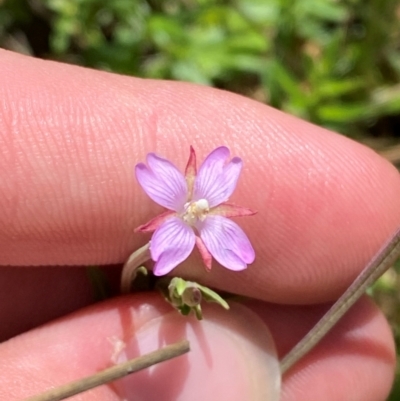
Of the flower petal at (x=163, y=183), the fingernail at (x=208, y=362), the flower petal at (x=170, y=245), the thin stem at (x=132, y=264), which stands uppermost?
the flower petal at (x=163, y=183)

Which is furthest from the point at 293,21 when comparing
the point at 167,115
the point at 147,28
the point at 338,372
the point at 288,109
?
the point at 338,372

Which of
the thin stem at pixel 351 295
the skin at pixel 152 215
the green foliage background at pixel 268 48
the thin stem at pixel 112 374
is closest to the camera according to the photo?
the thin stem at pixel 112 374

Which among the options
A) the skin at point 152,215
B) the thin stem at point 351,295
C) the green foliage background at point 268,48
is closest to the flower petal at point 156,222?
the skin at point 152,215

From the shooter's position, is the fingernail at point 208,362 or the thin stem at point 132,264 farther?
the fingernail at point 208,362

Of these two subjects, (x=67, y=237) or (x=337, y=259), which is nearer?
(x=67, y=237)

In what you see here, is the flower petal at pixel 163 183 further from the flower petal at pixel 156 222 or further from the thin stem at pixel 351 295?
the thin stem at pixel 351 295

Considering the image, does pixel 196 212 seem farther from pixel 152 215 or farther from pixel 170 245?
pixel 152 215

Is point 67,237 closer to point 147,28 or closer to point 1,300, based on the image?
point 1,300

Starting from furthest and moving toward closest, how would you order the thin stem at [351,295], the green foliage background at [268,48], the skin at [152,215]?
1. the green foliage background at [268,48]
2. the skin at [152,215]
3. the thin stem at [351,295]
